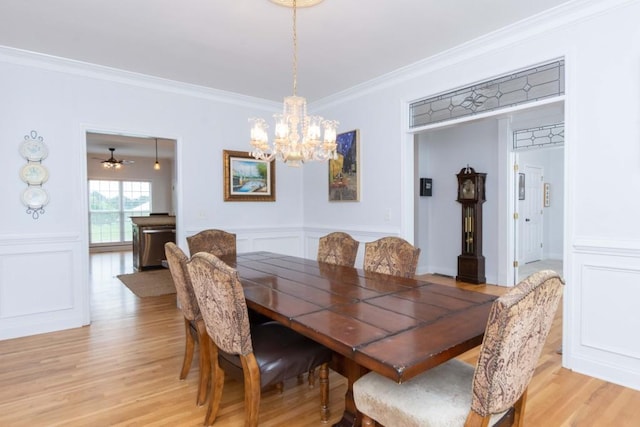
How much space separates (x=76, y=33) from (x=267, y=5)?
5.57ft

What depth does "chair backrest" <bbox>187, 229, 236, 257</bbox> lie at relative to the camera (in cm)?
354

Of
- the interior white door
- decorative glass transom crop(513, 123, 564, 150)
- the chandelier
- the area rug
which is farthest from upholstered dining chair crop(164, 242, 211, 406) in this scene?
the interior white door

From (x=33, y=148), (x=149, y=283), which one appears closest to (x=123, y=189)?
(x=149, y=283)

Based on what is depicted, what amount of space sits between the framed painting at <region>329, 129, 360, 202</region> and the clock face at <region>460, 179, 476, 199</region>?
7.03 ft

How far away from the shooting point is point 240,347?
1.69 m

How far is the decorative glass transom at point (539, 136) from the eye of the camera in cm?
466

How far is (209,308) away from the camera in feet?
5.91

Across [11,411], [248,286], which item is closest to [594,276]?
[248,286]

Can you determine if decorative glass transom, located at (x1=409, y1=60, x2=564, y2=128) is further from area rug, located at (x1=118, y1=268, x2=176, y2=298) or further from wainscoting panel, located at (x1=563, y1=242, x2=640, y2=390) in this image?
area rug, located at (x1=118, y1=268, x2=176, y2=298)

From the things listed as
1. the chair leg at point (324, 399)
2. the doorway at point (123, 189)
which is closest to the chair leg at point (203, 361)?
the chair leg at point (324, 399)

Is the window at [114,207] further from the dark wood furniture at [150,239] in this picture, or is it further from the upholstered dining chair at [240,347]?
the upholstered dining chair at [240,347]

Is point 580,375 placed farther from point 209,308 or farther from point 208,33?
point 208,33

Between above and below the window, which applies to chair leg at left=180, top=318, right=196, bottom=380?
below

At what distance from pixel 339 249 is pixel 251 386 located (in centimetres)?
168
